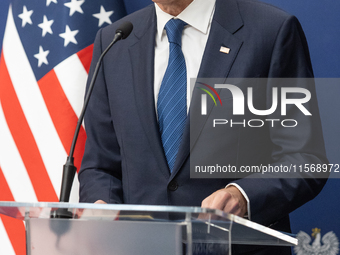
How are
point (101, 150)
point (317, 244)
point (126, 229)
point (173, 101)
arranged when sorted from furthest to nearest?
point (317, 244), point (101, 150), point (173, 101), point (126, 229)

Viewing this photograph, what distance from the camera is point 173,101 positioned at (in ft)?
4.60

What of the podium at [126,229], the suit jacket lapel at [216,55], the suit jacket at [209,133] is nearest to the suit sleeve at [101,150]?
the suit jacket at [209,133]

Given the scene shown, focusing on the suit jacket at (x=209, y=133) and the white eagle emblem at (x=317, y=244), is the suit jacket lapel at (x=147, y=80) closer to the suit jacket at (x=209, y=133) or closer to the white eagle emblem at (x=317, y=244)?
the suit jacket at (x=209, y=133)

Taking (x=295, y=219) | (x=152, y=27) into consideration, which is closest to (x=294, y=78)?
(x=152, y=27)

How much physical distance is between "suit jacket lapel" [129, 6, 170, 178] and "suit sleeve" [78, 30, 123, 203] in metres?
0.17

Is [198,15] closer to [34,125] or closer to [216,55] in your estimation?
[216,55]

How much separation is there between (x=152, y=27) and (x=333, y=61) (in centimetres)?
100

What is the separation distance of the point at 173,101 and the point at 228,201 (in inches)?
18.2

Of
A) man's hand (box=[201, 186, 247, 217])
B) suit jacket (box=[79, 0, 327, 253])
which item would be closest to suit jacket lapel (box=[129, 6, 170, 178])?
suit jacket (box=[79, 0, 327, 253])

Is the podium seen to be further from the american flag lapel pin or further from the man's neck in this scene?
the man's neck

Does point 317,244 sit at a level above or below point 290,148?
below

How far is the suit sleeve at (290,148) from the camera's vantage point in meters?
1.17

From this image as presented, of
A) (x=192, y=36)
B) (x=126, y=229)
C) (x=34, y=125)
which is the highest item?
(x=192, y=36)

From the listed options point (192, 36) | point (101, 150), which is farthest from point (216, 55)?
point (101, 150)
